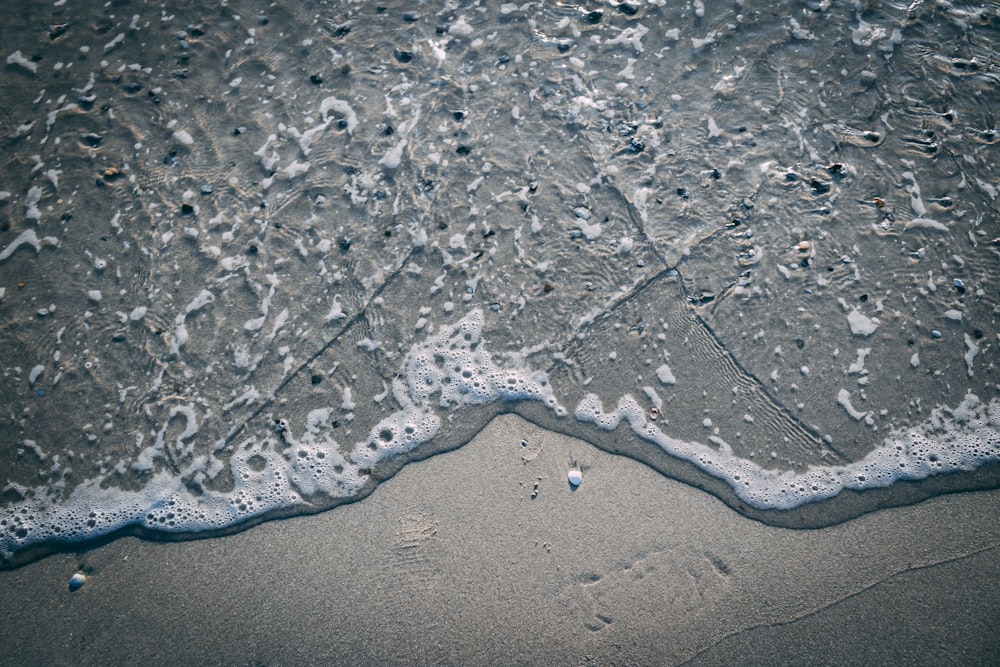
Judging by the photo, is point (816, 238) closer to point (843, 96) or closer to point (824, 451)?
point (843, 96)

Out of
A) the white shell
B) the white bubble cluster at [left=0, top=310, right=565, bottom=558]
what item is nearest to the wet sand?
the white shell

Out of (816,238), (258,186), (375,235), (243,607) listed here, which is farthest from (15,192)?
(816,238)

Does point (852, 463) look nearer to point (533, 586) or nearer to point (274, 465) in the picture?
point (533, 586)

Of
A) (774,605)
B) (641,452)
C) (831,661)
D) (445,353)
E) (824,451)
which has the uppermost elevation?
(445,353)

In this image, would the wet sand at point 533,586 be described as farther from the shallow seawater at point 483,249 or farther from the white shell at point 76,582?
the shallow seawater at point 483,249

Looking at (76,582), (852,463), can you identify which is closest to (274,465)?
(76,582)

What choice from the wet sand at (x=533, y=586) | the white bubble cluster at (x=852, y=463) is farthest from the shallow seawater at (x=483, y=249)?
the wet sand at (x=533, y=586)
